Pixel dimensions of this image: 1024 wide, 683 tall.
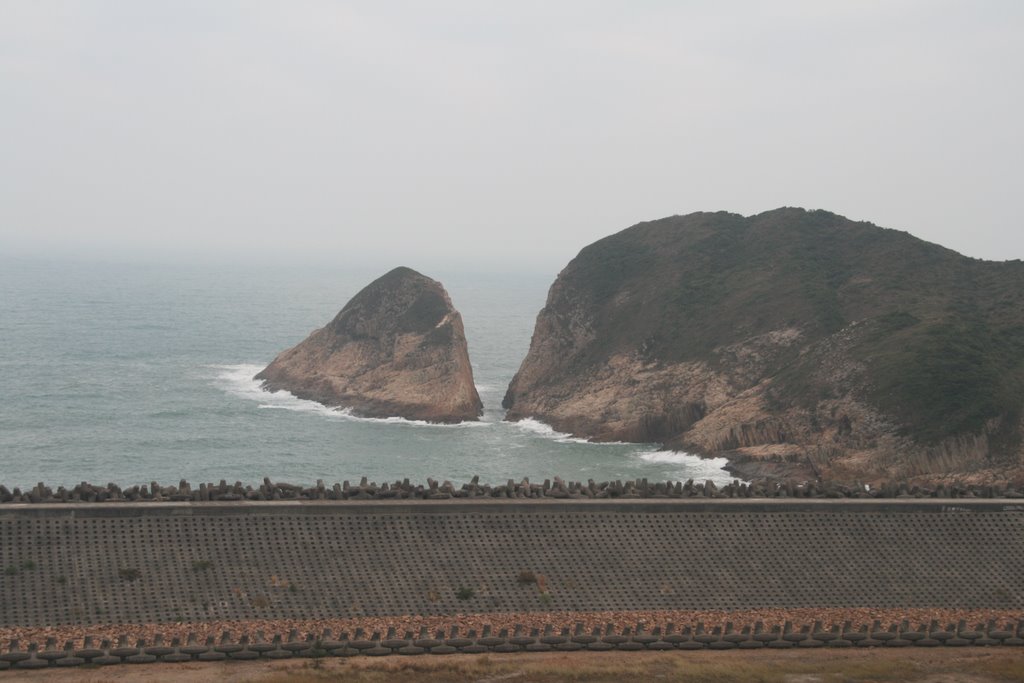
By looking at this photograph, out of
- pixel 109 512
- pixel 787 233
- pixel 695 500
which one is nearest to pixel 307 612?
pixel 109 512

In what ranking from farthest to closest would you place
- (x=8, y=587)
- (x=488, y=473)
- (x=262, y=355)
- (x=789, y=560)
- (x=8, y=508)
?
(x=262, y=355) → (x=488, y=473) → (x=789, y=560) → (x=8, y=508) → (x=8, y=587)

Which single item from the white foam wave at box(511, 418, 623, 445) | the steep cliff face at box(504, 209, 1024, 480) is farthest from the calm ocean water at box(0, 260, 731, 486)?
the steep cliff face at box(504, 209, 1024, 480)

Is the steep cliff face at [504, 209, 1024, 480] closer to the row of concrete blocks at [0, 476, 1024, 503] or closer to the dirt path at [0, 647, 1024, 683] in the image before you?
the row of concrete blocks at [0, 476, 1024, 503]

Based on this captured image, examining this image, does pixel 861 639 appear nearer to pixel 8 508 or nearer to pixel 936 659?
pixel 936 659

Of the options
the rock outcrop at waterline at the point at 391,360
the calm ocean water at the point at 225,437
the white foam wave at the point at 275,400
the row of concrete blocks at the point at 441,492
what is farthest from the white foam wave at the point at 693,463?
the row of concrete blocks at the point at 441,492

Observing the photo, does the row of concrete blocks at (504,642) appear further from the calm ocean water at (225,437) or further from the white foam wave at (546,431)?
the white foam wave at (546,431)
